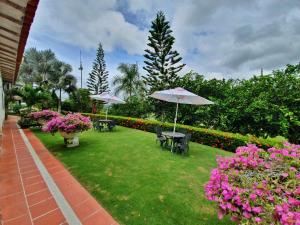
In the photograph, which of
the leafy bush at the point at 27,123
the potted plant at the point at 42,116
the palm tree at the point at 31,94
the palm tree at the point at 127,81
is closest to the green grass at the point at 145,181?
the potted plant at the point at 42,116

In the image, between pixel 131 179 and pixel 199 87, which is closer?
pixel 131 179

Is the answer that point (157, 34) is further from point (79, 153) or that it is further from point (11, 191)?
point (11, 191)

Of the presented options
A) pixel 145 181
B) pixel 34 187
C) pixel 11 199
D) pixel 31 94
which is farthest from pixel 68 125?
pixel 31 94

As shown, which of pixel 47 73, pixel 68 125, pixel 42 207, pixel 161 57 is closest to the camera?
pixel 42 207

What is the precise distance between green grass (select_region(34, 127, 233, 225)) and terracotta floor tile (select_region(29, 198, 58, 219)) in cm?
62

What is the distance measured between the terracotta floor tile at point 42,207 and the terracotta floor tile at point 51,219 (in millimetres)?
93

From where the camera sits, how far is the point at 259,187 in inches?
53.5

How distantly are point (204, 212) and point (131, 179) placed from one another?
151 centimetres

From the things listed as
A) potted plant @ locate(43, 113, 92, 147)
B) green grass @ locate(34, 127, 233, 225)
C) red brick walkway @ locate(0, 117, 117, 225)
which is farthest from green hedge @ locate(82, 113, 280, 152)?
red brick walkway @ locate(0, 117, 117, 225)

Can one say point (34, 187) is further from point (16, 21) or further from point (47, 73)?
point (47, 73)

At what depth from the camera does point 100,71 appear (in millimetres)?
26000

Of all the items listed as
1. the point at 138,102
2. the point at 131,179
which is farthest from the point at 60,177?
the point at 138,102

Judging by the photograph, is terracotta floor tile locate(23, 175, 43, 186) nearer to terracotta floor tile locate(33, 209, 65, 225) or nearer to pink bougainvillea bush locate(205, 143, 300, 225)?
terracotta floor tile locate(33, 209, 65, 225)

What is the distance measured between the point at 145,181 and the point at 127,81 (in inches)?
620
